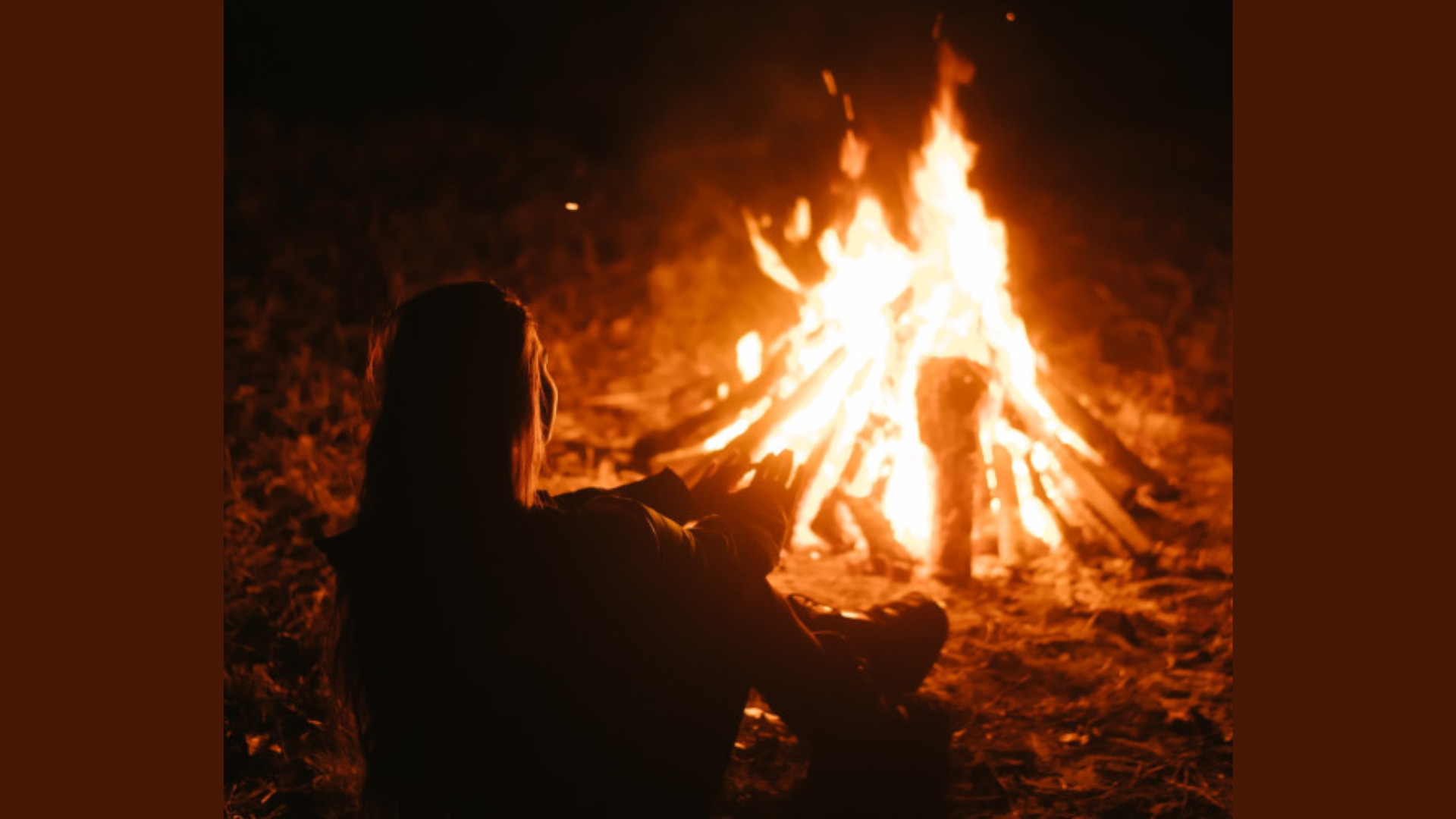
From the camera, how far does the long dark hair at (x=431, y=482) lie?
184cm

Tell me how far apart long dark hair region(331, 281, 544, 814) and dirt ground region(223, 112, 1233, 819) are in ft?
3.45

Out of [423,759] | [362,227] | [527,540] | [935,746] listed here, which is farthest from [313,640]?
[362,227]

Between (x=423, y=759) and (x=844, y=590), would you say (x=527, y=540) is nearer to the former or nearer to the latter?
(x=423, y=759)

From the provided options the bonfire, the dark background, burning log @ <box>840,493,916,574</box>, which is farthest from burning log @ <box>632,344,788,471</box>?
the dark background

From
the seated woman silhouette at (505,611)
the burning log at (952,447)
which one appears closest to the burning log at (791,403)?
the burning log at (952,447)

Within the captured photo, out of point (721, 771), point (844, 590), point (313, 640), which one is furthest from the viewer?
point (844, 590)

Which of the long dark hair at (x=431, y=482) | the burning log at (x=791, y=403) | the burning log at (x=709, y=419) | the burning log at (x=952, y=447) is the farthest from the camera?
the burning log at (x=709, y=419)

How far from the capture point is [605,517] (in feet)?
6.24

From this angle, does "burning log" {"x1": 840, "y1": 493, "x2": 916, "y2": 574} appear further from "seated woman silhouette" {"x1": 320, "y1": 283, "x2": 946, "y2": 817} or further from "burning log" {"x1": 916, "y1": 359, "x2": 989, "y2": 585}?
"seated woman silhouette" {"x1": 320, "y1": 283, "x2": 946, "y2": 817}

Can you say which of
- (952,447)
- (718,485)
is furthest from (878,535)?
(718,485)

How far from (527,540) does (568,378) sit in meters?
3.02

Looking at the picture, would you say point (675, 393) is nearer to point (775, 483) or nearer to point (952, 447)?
point (952, 447)

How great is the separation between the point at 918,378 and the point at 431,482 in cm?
221

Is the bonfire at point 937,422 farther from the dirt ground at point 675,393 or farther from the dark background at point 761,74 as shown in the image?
the dark background at point 761,74
